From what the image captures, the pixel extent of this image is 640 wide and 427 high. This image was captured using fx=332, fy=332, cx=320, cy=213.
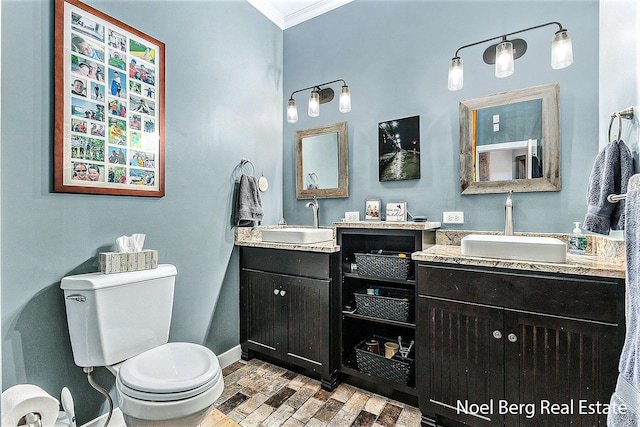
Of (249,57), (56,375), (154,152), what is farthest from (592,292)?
(249,57)

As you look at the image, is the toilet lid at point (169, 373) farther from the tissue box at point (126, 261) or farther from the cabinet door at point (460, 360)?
the cabinet door at point (460, 360)

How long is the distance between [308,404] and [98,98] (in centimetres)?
203

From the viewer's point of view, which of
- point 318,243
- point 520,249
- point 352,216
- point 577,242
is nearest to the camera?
point 520,249

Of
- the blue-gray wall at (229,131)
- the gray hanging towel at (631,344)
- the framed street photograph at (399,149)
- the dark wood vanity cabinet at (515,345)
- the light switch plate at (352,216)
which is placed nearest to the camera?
the gray hanging towel at (631,344)

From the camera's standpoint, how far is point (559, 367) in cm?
145

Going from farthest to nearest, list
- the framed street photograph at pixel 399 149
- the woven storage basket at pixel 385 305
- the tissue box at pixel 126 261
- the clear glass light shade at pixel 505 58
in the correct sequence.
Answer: the framed street photograph at pixel 399 149
the woven storage basket at pixel 385 305
the clear glass light shade at pixel 505 58
the tissue box at pixel 126 261

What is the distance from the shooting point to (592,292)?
1.40 m

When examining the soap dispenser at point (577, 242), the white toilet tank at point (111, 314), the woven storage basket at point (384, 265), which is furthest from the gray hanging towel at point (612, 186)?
the white toilet tank at point (111, 314)

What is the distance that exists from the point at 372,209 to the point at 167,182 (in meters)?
1.41

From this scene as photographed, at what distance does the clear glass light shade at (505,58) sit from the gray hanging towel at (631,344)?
912 mm

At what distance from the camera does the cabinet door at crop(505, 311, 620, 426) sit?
138 centimetres

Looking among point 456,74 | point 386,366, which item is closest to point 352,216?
point 386,366

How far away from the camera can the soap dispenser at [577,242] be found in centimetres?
178

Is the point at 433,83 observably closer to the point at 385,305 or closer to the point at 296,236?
the point at 296,236
